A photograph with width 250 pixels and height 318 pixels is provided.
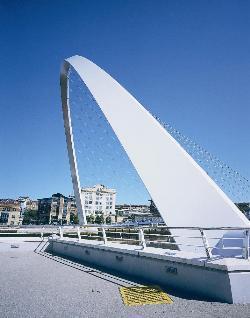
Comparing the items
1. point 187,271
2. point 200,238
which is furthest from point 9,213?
point 187,271

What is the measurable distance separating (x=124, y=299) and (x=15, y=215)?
440 feet

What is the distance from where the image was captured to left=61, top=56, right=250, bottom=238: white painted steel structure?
31.1ft

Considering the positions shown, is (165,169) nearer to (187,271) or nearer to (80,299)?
(187,271)

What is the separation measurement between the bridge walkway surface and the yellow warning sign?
0.47 ft

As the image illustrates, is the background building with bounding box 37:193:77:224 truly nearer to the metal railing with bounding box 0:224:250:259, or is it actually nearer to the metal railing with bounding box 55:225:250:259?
the metal railing with bounding box 55:225:250:259

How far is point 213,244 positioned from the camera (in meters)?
9.01

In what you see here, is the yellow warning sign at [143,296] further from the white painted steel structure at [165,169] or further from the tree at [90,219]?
the tree at [90,219]

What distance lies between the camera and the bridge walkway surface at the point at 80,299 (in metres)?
4.93

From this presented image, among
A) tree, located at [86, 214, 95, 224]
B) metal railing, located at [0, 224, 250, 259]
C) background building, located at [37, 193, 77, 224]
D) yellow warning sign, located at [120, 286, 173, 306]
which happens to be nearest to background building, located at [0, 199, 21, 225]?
background building, located at [37, 193, 77, 224]

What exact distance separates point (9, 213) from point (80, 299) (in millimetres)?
133060

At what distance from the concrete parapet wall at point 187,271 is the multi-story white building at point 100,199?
144 metres

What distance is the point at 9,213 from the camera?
417 feet

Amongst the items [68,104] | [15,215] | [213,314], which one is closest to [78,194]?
[68,104]

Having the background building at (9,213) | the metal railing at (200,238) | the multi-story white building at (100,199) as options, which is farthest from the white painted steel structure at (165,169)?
the multi-story white building at (100,199)
